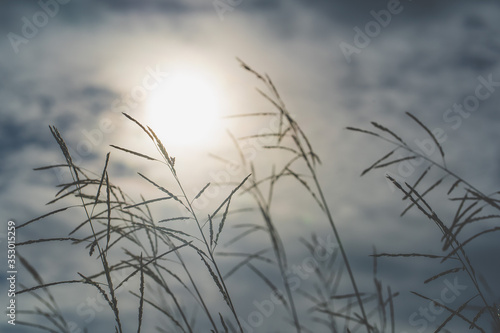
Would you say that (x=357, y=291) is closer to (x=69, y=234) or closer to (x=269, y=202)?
(x=269, y=202)

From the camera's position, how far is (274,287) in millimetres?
1947

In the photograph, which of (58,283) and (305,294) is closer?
(58,283)

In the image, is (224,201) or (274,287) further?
(274,287)

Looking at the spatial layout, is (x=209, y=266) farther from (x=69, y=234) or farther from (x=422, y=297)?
(x=422, y=297)

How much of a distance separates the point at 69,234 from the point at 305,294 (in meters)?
1.49

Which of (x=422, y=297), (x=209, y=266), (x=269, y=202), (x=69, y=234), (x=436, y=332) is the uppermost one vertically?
(x=269, y=202)

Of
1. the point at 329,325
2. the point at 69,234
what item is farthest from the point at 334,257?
the point at 69,234

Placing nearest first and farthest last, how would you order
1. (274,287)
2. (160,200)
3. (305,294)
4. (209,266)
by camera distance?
(209,266)
(160,200)
(274,287)
(305,294)

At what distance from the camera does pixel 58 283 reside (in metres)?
1.27

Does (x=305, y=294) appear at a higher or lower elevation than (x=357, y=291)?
higher

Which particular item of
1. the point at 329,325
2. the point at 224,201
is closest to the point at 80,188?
the point at 224,201

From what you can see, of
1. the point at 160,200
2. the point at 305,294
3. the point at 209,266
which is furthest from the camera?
the point at 305,294

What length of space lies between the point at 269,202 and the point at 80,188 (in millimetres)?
1017

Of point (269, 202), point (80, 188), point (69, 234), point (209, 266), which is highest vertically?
point (269, 202)
